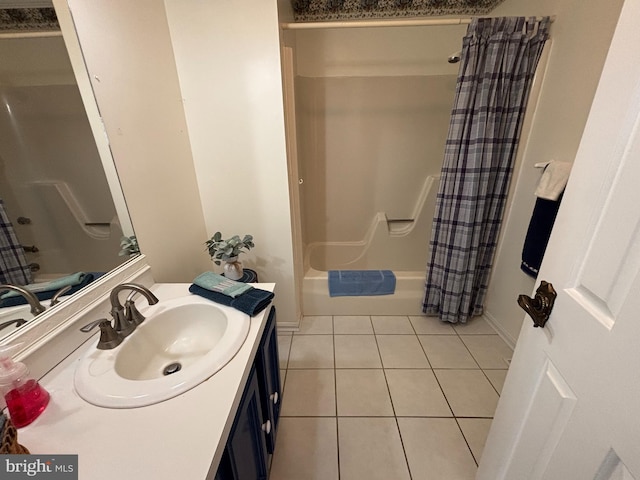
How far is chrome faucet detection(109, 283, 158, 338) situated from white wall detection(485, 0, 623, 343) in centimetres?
196

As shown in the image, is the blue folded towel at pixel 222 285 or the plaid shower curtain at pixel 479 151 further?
the plaid shower curtain at pixel 479 151

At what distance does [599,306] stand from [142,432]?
3.11 feet

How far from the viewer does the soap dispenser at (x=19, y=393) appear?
52 centimetres

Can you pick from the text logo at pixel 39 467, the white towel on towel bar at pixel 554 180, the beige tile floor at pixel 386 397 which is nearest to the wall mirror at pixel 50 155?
the text logo at pixel 39 467

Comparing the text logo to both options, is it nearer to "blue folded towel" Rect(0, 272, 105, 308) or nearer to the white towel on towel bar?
"blue folded towel" Rect(0, 272, 105, 308)

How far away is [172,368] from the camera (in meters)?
0.84

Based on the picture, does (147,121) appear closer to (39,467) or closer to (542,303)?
(39,467)

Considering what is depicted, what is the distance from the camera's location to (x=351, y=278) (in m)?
1.98

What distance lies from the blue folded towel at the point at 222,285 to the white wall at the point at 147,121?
34 cm

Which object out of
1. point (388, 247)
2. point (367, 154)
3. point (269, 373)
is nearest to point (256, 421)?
point (269, 373)

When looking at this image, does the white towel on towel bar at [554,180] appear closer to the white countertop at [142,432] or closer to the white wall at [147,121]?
the white countertop at [142,432]

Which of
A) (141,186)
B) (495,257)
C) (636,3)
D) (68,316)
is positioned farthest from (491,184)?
(68,316)

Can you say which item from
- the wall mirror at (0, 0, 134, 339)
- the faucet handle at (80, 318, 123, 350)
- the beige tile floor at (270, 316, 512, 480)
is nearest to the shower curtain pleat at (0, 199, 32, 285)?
the wall mirror at (0, 0, 134, 339)

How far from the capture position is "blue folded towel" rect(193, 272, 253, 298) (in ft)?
3.04
